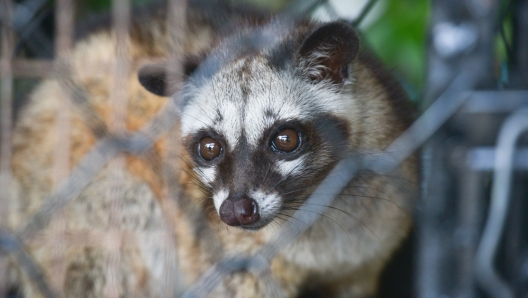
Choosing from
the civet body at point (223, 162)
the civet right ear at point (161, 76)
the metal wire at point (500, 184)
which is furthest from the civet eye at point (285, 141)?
the metal wire at point (500, 184)

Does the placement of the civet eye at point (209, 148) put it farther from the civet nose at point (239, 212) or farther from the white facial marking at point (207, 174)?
the civet nose at point (239, 212)

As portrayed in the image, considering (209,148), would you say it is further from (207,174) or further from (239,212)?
(239,212)

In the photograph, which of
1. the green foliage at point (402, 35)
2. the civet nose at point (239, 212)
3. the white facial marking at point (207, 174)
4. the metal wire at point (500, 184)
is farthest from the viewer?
the green foliage at point (402, 35)

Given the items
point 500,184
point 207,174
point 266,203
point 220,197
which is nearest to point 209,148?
point 207,174

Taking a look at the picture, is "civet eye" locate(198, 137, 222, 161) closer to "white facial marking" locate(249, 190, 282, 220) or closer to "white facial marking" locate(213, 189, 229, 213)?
"white facial marking" locate(213, 189, 229, 213)

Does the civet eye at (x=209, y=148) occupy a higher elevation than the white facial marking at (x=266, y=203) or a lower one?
higher

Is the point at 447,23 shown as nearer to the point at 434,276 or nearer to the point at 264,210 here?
the point at 434,276

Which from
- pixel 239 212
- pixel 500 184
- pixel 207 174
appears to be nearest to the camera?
pixel 500 184

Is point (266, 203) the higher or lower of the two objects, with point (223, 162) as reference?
lower
